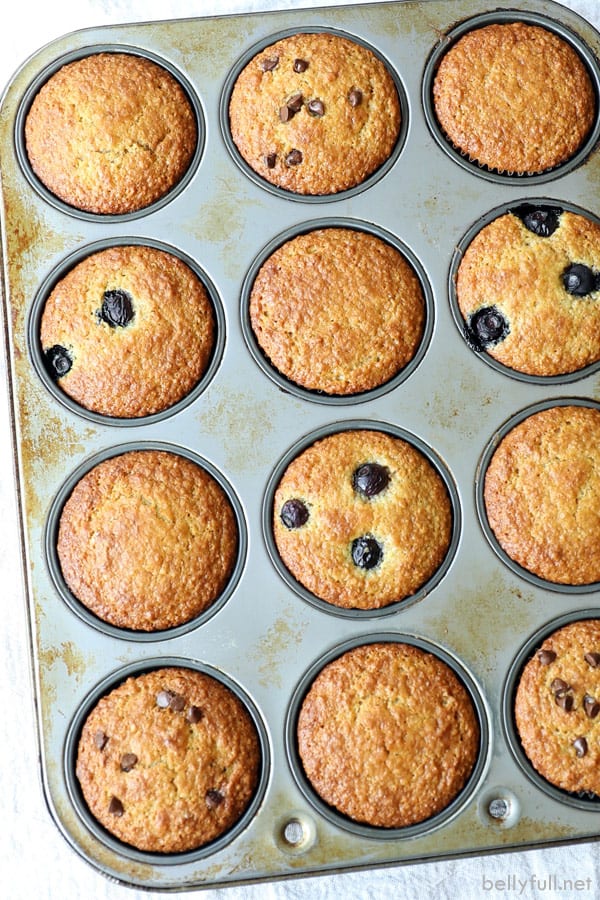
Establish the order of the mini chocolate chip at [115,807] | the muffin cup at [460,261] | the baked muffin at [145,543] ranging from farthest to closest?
1. the muffin cup at [460,261]
2. the baked muffin at [145,543]
3. the mini chocolate chip at [115,807]

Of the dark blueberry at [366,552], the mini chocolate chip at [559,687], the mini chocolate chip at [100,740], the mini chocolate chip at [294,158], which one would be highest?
the mini chocolate chip at [294,158]

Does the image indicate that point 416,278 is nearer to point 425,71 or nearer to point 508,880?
point 425,71

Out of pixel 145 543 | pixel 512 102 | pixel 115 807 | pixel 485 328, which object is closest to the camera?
pixel 115 807

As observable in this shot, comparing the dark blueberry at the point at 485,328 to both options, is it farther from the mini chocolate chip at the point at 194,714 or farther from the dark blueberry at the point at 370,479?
the mini chocolate chip at the point at 194,714

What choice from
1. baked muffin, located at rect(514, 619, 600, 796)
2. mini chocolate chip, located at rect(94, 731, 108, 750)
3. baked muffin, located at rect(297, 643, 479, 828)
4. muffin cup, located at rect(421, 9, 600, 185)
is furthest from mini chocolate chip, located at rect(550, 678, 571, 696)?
muffin cup, located at rect(421, 9, 600, 185)

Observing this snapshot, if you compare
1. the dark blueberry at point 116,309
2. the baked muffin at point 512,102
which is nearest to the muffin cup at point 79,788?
the dark blueberry at point 116,309

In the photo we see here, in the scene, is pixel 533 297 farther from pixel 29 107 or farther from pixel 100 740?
pixel 100 740

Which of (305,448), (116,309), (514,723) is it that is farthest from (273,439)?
(514,723)
